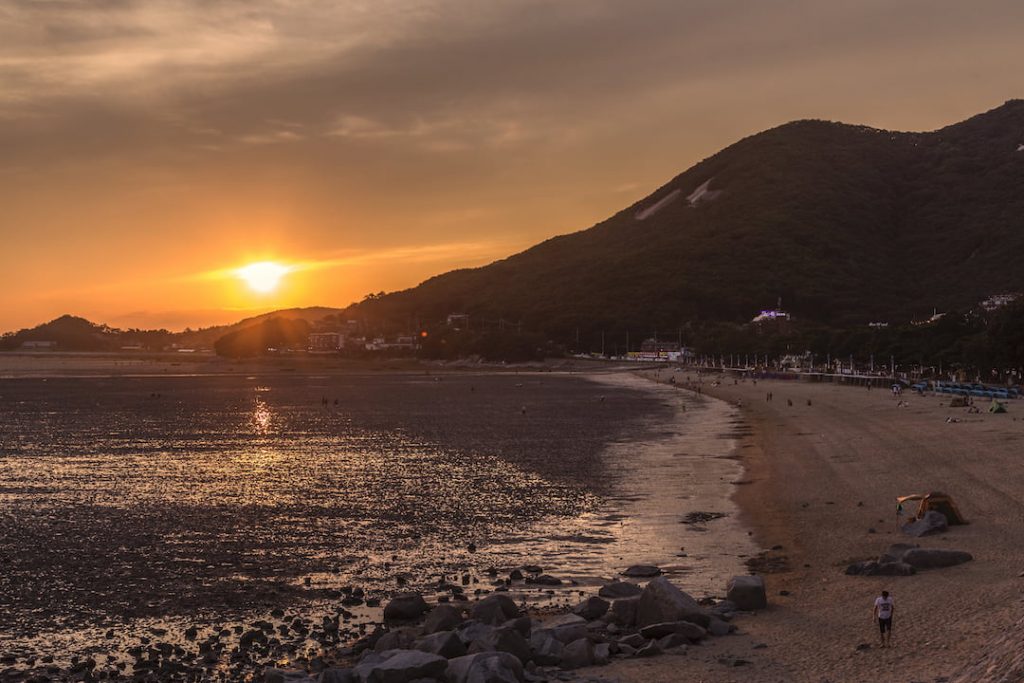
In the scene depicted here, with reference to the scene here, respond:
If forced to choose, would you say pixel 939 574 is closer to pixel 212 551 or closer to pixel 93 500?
pixel 212 551

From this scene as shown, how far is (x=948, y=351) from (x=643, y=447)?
98.5 meters

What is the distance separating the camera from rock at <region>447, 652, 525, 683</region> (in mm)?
17203

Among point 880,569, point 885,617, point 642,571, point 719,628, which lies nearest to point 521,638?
point 719,628

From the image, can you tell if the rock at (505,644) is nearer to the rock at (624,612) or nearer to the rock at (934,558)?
the rock at (624,612)

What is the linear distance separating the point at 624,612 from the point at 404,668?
247 inches

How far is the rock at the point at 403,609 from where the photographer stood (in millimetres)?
23578

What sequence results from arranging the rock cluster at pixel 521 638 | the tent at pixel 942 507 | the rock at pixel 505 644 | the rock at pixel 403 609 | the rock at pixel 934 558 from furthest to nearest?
the tent at pixel 942 507, the rock at pixel 934 558, the rock at pixel 403 609, the rock at pixel 505 644, the rock cluster at pixel 521 638

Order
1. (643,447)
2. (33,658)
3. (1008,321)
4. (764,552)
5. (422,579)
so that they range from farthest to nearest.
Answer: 1. (1008,321)
2. (643,447)
3. (764,552)
4. (422,579)
5. (33,658)

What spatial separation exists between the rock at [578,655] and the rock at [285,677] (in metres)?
4.78

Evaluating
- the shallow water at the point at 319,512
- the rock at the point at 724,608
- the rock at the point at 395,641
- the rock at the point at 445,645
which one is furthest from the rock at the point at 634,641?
the shallow water at the point at 319,512

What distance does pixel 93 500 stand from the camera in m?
43.8

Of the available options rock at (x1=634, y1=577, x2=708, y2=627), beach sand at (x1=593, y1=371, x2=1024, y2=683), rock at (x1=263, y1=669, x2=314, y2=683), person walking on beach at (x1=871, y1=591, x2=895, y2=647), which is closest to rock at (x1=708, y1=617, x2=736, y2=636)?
beach sand at (x1=593, y1=371, x2=1024, y2=683)

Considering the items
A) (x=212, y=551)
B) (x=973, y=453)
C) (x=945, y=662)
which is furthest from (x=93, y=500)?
(x=973, y=453)

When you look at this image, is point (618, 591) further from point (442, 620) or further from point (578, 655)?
point (578, 655)
